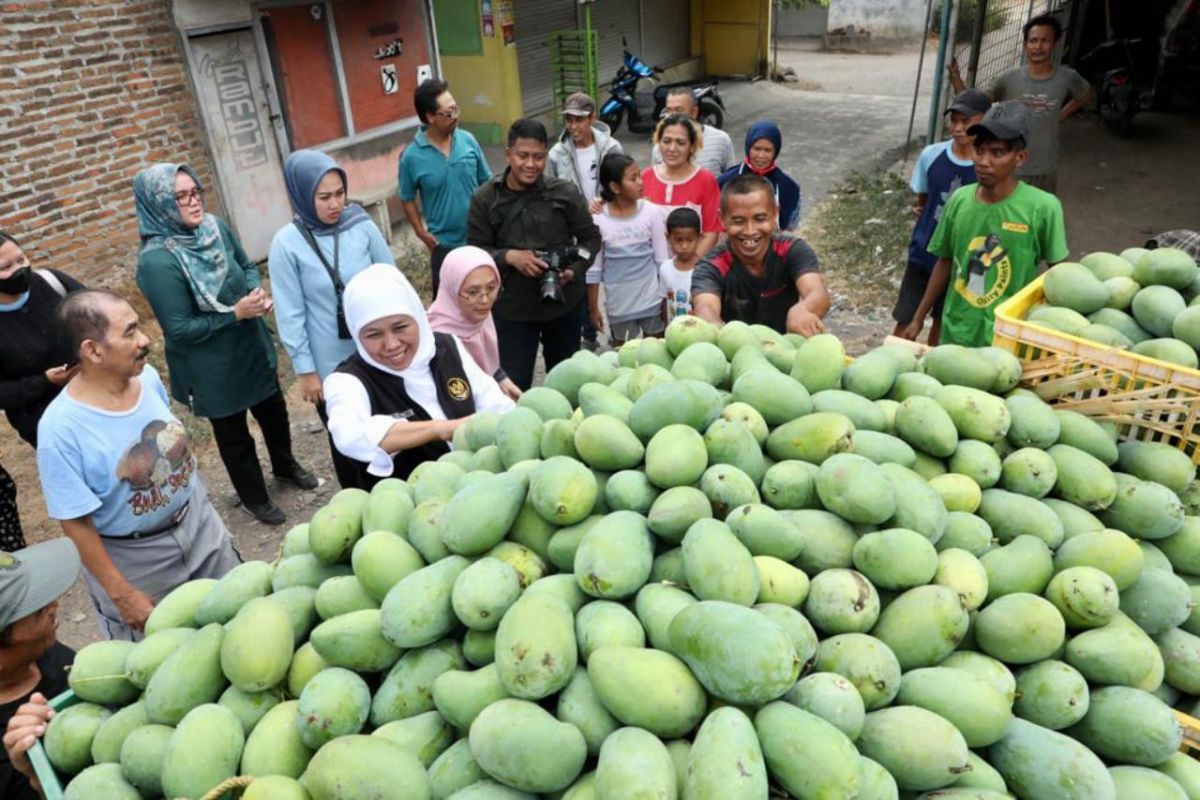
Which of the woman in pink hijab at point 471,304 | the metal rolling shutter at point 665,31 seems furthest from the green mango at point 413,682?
the metal rolling shutter at point 665,31

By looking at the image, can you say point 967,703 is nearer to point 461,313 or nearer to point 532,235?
point 461,313

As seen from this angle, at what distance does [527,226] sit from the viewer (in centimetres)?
443

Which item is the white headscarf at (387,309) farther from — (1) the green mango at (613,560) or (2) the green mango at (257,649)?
(1) the green mango at (613,560)

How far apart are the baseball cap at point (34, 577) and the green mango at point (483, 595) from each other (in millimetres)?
1268

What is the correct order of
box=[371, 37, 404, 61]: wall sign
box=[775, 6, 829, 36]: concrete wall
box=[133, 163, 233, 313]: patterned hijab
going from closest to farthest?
box=[133, 163, 233, 313]: patterned hijab → box=[371, 37, 404, 61]: wall sign → box=[775, 6, 829, 36]: concrete wall

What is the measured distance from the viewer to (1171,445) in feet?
7.22

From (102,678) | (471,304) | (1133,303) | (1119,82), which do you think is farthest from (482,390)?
(1119,82)

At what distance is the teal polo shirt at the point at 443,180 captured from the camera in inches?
214

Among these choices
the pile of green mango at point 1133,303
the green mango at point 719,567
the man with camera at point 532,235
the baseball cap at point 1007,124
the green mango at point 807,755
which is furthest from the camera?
the man with camera at point 532,235

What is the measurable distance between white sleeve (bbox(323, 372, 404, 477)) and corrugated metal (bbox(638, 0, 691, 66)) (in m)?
14.8

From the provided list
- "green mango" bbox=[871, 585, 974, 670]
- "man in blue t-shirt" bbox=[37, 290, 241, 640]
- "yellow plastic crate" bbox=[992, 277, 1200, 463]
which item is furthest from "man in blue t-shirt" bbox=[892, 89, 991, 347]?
"man in blue t-shirt" bbox=[37, 290, 241, 640]

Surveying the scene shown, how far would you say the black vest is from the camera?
2930mm

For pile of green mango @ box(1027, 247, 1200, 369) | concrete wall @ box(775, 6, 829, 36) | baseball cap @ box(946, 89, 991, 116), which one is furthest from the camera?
concrete wall @ box(775, 6, 829, 36)

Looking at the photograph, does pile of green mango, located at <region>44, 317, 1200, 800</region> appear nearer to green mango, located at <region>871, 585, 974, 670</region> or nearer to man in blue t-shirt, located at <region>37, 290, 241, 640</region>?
green mango, located at <region>871, 585, 974, 670</region>
